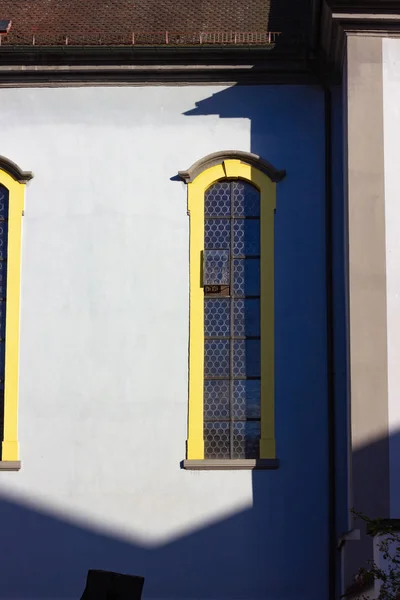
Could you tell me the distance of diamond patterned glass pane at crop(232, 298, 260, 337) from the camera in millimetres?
12500

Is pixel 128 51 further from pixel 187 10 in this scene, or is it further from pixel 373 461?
pixel 373 461

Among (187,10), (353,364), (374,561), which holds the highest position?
(187,10)

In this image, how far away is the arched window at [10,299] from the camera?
12.3 meters

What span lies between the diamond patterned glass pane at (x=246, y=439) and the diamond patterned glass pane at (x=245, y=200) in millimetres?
2296

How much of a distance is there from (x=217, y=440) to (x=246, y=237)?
2.23 meters

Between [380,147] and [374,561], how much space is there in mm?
4179

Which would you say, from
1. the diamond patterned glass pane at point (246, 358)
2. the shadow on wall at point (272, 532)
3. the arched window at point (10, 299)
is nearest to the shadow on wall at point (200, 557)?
the shadow on wall at point (272, 532)

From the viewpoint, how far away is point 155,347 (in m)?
12.3

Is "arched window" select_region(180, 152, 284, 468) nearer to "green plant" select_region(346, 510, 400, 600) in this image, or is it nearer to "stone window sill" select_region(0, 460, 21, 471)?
"stone window sill" select_region(0, 460, 21, 471)

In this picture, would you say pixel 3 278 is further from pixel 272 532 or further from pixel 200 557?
pixel 272 532

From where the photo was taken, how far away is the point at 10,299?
12.5m

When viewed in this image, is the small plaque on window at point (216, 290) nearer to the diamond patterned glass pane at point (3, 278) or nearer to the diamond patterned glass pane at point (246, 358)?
the diamond patterned glass pane at point (246, 358)

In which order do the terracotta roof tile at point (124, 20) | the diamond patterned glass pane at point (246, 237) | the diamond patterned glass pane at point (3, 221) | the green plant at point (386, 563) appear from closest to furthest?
the green plant at point (386, 563) → the diamond patterned glass pane at point (246, 237) → the diamond patterned glass pane at point (3, 221) → the terracotta roof tile at point (124, 20)

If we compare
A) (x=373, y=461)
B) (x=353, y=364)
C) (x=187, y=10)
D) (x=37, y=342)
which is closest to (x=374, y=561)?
(x=373, y=461)
